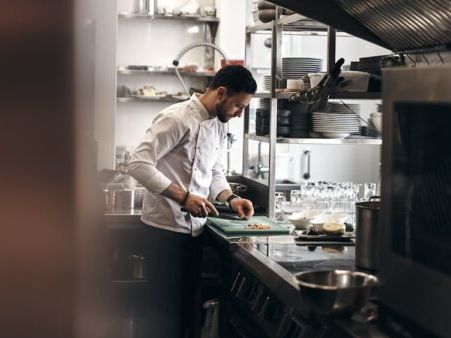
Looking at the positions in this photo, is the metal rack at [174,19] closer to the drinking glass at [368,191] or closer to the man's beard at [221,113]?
the man's beard at [221,113]

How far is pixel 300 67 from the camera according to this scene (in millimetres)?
3350

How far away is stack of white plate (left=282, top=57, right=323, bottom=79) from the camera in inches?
131

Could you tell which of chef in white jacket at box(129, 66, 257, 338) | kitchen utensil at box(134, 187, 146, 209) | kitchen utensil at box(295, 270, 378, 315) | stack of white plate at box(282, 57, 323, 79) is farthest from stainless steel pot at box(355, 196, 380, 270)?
kitchen utensil at box(134, 187, 146, 209)

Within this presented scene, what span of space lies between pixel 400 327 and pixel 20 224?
1.22 metres

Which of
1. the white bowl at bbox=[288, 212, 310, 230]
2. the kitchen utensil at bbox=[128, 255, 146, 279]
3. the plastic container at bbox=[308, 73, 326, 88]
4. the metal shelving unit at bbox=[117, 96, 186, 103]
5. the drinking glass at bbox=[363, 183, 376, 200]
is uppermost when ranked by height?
the metal shelving unit at bbox=[117, 96, 186, 103]

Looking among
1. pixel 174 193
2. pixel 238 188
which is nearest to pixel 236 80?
pixel 174 193

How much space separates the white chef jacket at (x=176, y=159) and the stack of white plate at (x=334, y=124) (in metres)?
0.46

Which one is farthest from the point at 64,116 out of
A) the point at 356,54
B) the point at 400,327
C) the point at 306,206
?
the point at 356,54

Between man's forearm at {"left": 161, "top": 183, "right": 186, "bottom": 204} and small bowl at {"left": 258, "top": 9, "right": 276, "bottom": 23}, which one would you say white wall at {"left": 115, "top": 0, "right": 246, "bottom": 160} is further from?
man's forearm at {"left": 161, "top": 183, "right": 186, "bottom": 204}

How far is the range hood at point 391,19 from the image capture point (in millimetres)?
1890

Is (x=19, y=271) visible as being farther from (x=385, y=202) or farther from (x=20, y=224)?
(x=385, y=202)

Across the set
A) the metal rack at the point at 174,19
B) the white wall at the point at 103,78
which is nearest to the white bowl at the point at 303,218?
the white wall at the point at 103,78

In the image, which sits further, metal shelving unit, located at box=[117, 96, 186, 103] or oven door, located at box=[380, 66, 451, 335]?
metal shelving unit, located at box=[117, 96, 186, 103]

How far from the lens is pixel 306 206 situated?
3084mm
